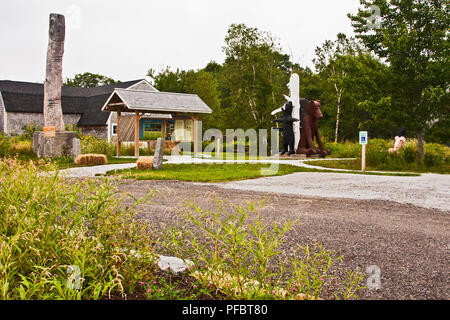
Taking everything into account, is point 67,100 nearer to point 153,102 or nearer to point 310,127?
point 153,102

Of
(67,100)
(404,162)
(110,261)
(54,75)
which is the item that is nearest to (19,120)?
(67,100)

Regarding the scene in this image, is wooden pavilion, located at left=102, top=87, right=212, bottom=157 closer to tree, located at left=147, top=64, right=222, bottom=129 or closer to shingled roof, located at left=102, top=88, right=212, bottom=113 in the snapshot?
shingled roof, located at left=102, top=88, right=212, bottom=113

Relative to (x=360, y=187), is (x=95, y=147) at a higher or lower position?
higher

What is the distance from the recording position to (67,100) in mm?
38312

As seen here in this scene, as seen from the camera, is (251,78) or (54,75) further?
(251,78)

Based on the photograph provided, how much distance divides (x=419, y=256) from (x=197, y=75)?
36.4m

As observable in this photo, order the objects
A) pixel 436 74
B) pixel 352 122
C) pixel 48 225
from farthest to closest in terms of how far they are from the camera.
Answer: pixel 352 122 < pixel 436 74 < pixel 48 225

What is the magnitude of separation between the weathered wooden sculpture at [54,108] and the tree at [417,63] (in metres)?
13.7

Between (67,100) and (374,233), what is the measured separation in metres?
37.9
